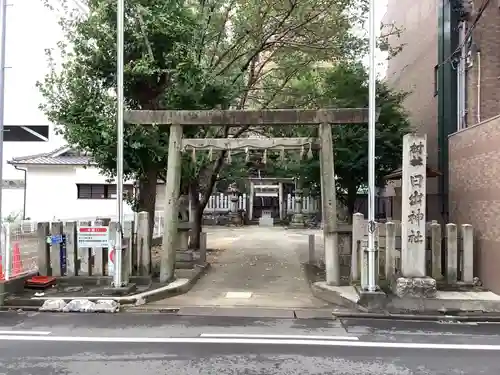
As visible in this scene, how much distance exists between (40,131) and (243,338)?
608cm

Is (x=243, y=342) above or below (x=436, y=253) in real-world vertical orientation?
below

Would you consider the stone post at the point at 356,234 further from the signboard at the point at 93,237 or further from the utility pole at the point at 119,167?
the signboard at the point at 93,237

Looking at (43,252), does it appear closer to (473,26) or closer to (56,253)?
(56,253)

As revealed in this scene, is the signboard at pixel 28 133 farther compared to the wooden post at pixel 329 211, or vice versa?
the wooden post at pixel 329 211

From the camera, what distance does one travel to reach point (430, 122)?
17594 millimetres

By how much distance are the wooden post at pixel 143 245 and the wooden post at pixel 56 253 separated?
1.69m

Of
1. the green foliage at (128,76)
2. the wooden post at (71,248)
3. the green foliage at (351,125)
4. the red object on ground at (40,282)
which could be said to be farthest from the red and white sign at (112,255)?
the green foliage at (351,125)

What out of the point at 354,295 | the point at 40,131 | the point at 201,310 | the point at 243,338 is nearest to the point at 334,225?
the point at 354,295

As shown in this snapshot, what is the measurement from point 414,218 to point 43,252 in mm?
7873

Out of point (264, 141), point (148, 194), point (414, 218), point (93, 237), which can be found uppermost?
point (264, 141)

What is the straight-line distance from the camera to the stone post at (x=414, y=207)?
376 inches

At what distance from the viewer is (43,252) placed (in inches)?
442

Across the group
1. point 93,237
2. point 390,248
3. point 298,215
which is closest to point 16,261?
point 93,237

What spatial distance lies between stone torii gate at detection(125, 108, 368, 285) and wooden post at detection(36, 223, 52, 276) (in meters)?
2.53
